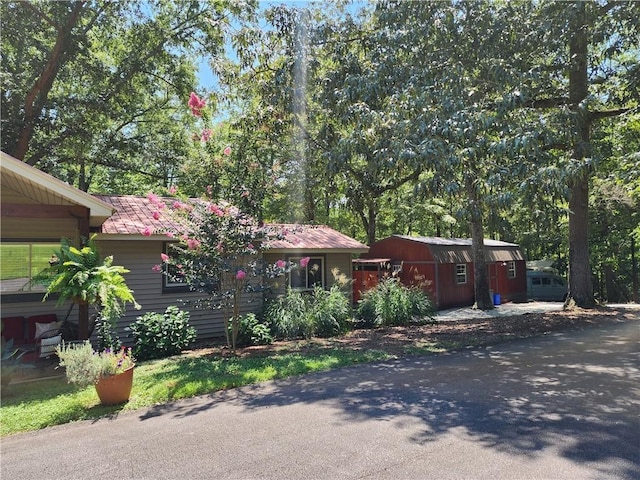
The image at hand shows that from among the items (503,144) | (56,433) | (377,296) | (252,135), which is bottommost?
(56,433)

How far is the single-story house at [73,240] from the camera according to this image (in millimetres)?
7125

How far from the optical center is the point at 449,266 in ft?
60.5

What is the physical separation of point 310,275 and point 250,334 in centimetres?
400

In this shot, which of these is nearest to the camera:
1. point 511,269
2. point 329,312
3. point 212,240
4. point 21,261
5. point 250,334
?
point 212,240

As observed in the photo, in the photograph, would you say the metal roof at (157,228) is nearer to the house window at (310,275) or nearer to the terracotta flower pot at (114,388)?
the house window at (310,275)

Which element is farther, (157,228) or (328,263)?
(328,263)

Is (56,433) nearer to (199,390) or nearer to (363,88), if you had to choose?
(199,390)

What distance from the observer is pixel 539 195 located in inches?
267

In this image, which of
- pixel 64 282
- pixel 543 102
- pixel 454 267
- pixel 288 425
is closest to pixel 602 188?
pixel 454 267

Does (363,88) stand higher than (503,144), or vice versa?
(363,88)

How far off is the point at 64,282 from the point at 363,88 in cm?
621

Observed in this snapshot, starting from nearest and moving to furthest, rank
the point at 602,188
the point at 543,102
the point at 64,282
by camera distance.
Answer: the point at 64,282
the point at 543,102
the point at 602,188

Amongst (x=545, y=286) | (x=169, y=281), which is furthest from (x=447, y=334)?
(x=545, y=286)

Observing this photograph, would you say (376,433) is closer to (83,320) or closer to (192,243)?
(192,243)
